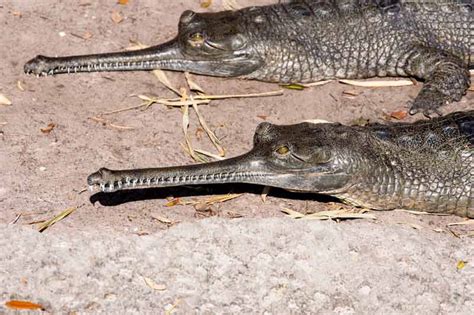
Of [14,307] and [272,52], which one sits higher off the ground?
[272,52]

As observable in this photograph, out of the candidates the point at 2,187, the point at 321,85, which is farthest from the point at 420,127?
the point at 2,187

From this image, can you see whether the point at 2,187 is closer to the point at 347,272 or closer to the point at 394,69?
the point at 347,272

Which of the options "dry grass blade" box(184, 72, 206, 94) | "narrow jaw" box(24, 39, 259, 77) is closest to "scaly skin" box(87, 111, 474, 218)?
"dry grass blade" box(184, 72, 206, 94)

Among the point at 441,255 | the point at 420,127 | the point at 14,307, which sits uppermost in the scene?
the point at 420,127

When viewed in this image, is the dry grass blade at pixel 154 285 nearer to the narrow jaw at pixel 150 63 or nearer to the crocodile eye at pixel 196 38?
the narrow jaw at pixel 150 63

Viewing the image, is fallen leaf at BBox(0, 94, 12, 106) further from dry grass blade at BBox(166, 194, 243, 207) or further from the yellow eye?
the yellow eye

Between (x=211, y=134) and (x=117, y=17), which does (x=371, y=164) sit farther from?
(x=117, y=17)
